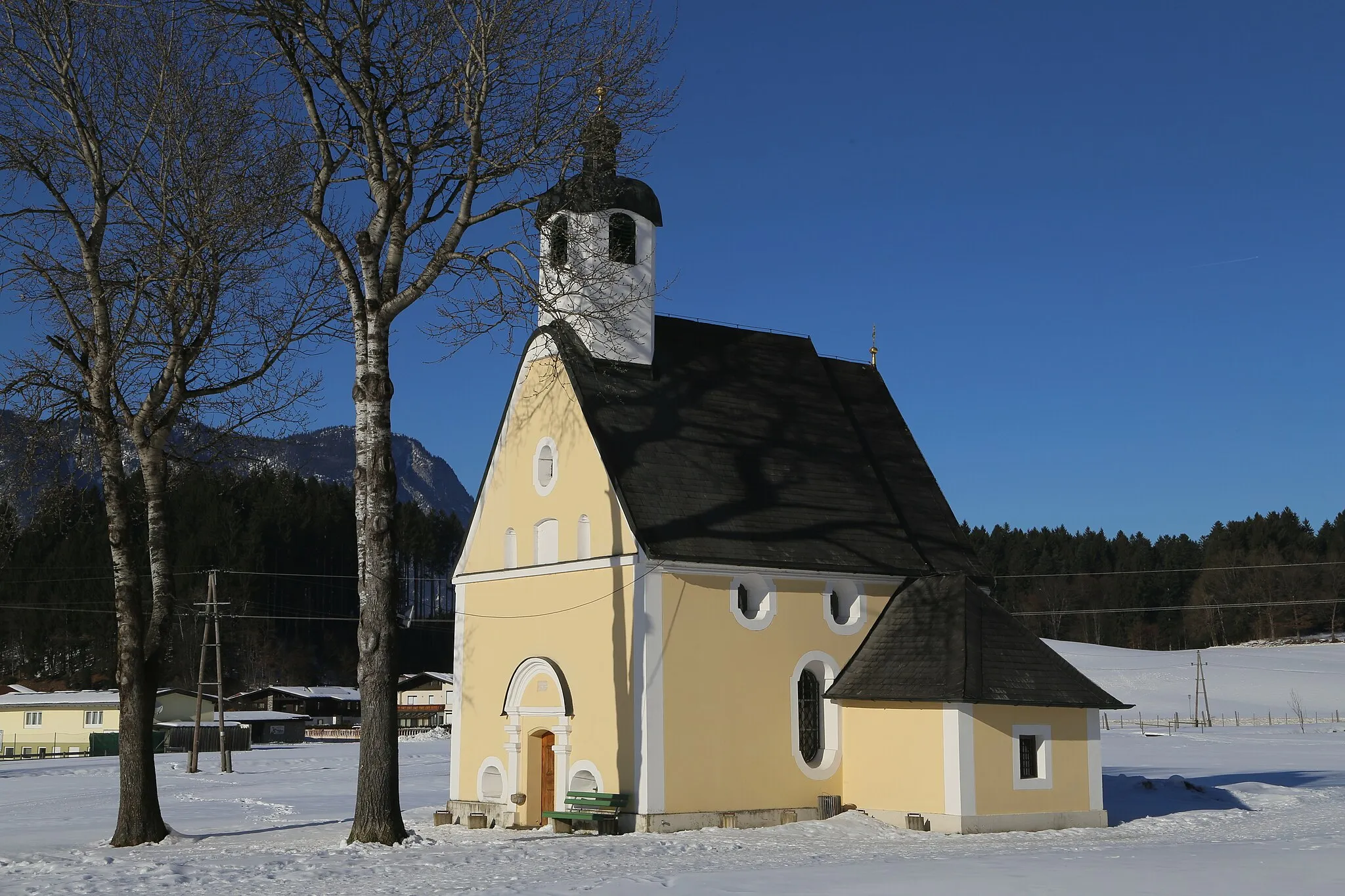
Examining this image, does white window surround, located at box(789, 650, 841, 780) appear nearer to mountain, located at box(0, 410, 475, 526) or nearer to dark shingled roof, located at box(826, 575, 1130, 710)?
dark shingled roof, located at box(826, 575, 1130, 710)

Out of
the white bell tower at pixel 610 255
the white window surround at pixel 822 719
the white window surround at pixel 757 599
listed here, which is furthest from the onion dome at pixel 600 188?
the white window surround at pixel 822 719

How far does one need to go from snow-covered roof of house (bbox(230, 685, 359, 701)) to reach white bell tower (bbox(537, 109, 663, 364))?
64780 millimetres

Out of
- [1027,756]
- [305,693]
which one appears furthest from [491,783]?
[305,693]

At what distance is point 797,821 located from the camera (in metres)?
24.1

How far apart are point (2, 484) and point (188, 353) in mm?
3480

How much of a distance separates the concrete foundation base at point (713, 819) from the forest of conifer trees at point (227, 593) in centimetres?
7161

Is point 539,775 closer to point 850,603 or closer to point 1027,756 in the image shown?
point 850,603

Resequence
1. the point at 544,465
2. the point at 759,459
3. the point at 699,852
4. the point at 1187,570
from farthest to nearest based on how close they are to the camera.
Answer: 1. the point at 1187,570
2. the point at 759,459
3. the point at 544,465
4. the point at 699,852

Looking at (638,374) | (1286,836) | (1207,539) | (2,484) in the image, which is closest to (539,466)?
(638,374)

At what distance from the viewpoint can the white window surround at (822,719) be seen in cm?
2450

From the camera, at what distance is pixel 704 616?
78.4 feet

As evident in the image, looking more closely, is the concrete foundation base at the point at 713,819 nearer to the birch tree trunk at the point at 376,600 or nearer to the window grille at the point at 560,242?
the birch tree trunk at the point at 376,600

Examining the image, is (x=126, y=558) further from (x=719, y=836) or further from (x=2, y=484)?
(x=719, y=836)

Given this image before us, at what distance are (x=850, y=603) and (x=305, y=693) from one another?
68.9m
